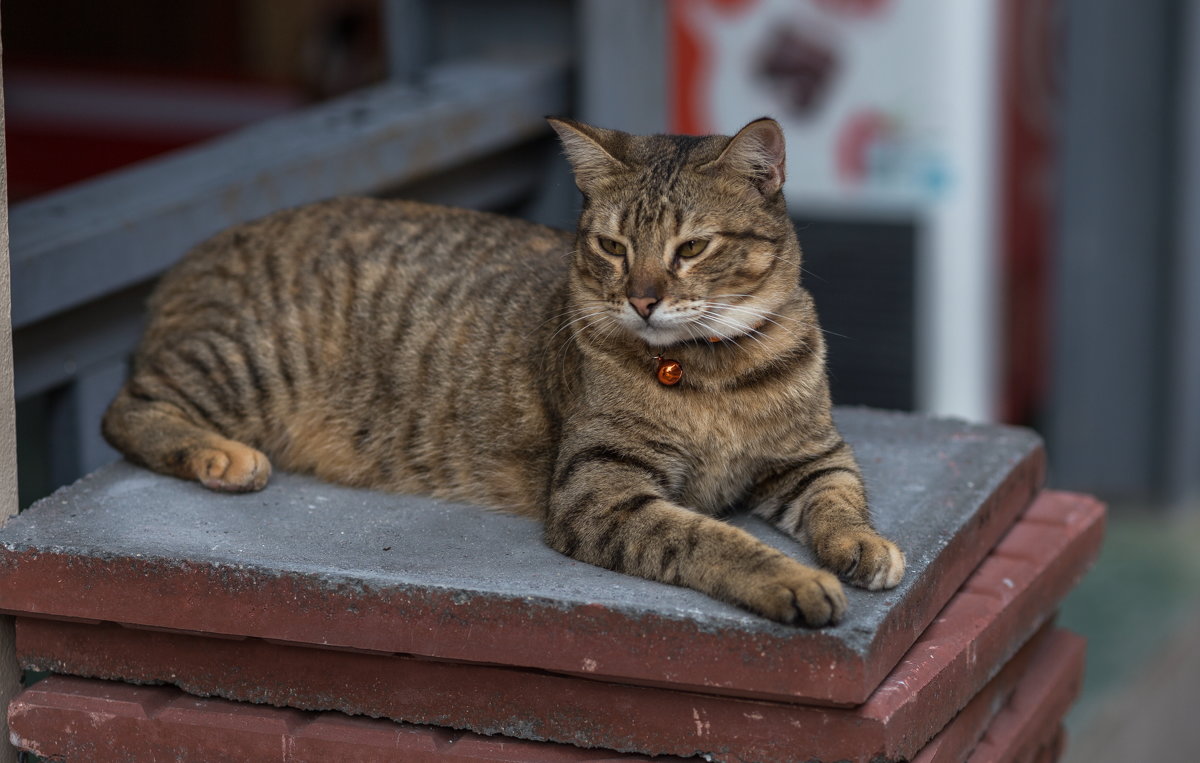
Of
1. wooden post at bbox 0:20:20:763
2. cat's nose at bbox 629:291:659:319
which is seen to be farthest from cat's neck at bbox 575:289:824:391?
wooden post at bbox 0:20:20:763

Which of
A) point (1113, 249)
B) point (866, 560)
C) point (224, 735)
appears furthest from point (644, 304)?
point (1113, 249)

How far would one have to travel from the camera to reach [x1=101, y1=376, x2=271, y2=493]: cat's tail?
2805 mm

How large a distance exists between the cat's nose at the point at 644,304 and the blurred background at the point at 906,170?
1.55 metres

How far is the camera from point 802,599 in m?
2.17

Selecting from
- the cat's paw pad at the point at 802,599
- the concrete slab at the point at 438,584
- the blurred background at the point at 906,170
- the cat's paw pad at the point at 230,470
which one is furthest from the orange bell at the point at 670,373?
the blurred background at the point at 906,170

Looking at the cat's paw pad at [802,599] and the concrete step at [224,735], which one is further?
the concrete step at [224,735]

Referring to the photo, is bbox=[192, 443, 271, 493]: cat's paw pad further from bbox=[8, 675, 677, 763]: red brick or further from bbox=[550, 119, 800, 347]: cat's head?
bbox=[550, 119, 800, 347]: cat's head

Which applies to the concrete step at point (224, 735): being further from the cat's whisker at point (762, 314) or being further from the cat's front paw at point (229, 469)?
the cat's whisker at point (762, 314)

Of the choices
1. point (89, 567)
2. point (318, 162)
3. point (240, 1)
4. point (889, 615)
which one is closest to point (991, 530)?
point (889, 615)

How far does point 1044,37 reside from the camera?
6566 millimetres

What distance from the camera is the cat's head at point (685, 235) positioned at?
8.23ft

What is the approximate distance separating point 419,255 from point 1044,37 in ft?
14.2

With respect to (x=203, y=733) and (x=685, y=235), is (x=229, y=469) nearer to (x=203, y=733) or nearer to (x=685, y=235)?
(x=203, y=733)

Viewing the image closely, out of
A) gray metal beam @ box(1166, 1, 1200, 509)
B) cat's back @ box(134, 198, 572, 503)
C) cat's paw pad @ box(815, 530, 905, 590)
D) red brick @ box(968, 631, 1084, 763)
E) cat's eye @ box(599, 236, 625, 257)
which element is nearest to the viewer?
cat's paw pad @ box(815, 530, 905, 590)
